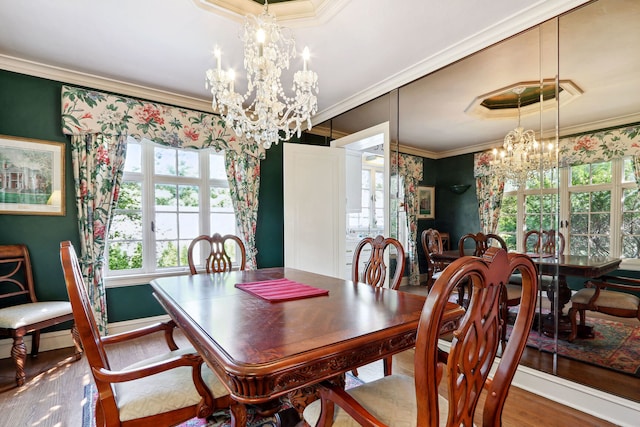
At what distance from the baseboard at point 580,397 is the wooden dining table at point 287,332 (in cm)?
125

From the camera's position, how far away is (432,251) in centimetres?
263

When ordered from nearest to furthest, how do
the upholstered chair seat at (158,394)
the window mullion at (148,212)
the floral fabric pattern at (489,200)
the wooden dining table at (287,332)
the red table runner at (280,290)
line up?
the wooden dining table at (287,332)
the upholstered chair seat at (158,394)
the red table runner at (280,290)
the floral fabric pattern at (489,200)
the window mullion at (148,212)

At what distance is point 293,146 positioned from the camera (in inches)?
138

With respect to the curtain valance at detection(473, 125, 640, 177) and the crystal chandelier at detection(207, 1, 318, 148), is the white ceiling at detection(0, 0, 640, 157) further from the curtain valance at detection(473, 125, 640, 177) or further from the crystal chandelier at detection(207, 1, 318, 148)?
the crystal chandelier at detection(207, 1, 318, 148)

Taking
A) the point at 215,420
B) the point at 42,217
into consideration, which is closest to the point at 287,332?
the point at 215,420

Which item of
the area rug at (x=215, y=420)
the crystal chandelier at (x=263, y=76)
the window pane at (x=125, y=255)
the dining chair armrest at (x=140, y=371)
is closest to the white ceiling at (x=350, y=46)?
the crystal chandelier at (x=263, y=76)

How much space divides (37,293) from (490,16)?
4.28 metres

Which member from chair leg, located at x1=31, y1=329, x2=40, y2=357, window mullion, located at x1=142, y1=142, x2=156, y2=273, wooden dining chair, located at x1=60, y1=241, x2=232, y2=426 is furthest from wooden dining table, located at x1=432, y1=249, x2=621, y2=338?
chair leg, located at x1=31, y1=329, x2=40, y2=357

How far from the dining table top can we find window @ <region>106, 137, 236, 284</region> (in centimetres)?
176

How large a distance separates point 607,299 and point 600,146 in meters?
0.93

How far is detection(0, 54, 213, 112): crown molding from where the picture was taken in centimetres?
260

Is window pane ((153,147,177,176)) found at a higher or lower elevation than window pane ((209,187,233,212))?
higher

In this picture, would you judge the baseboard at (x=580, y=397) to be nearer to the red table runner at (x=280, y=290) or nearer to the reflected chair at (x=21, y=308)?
the red table runner at (x=280, y=290)

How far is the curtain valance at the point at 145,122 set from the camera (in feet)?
9.07
